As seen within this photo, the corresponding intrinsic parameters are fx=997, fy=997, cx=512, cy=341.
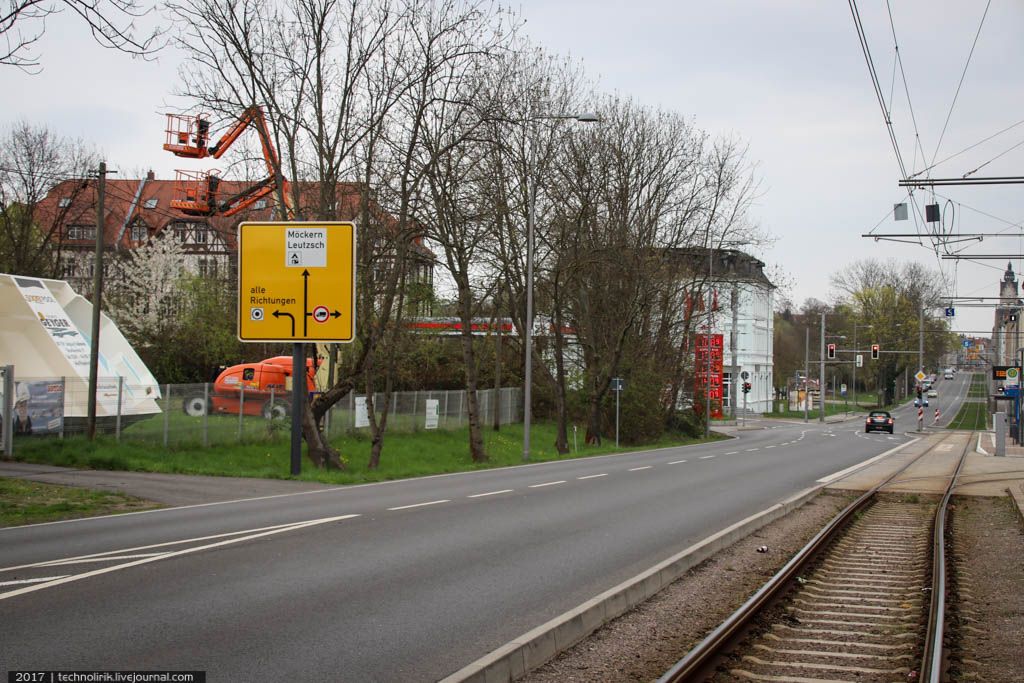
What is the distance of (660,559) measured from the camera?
11.1m

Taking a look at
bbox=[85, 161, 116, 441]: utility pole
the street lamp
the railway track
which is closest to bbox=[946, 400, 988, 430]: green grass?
the street lamp

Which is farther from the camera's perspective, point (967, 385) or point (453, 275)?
point (967, 385)

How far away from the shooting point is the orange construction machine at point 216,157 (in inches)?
940

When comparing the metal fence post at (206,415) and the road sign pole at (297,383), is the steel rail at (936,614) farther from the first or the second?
the metal fence post at (206,415)

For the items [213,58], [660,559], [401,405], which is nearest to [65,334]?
[213,58]

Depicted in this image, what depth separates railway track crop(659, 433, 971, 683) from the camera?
6.90 m

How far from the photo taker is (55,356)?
26875mm

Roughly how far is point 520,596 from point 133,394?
831 inches

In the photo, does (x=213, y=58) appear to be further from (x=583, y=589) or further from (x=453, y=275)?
(x=583, y=589)

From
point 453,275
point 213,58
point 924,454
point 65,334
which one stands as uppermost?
point 213,58

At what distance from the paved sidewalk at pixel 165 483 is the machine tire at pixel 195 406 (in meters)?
4.75

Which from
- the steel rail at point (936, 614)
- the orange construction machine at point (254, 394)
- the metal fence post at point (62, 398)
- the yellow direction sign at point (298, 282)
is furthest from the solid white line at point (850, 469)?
the metal fence post at point (62, 398)

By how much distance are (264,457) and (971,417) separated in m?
83.9

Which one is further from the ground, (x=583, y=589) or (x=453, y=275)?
(x=453, y=275)
